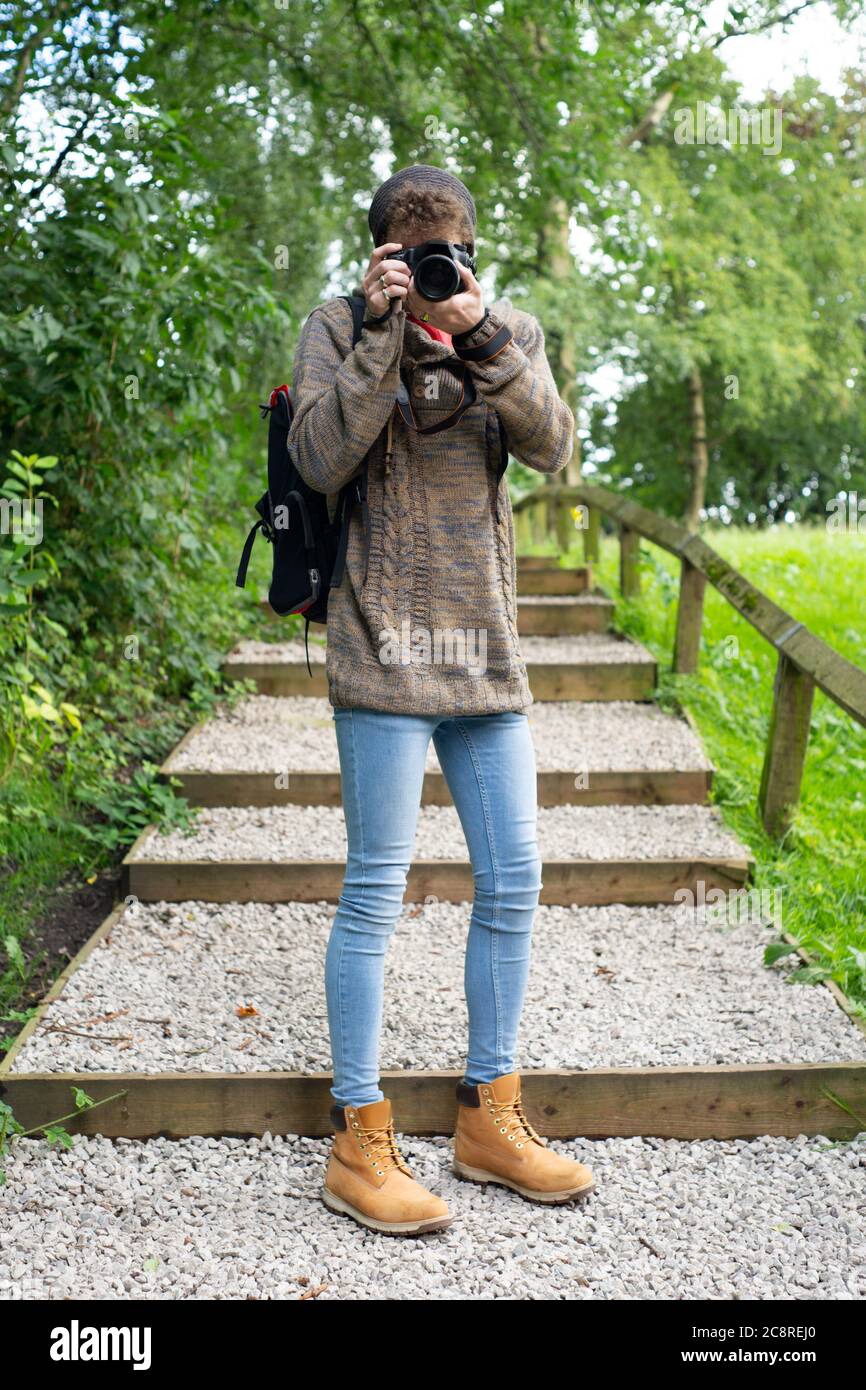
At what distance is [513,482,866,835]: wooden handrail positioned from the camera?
366 centimetres

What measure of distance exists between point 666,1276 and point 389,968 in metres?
1.40

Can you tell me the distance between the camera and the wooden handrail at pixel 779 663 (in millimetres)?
3662

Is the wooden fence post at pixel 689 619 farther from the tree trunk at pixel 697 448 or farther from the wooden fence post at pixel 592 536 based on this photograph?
the tree trunk at pixel 697 448

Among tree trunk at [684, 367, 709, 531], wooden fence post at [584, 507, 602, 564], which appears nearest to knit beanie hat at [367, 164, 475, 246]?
wooden fence post at [584, 507, 602, 564]

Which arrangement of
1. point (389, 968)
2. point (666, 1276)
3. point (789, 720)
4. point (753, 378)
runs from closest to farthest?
point (666, 1276)
point (389, 968)
point (789, 720)
point (753, 378)

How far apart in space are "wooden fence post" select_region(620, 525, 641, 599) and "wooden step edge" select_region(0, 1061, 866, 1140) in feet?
15.0

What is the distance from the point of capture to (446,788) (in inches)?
185

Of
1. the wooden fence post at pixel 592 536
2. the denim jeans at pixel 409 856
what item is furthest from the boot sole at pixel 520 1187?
the wooden fence post at pixel 592 536

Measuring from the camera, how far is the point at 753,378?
1717 cm

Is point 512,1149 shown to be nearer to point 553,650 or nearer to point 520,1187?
point 520,1187

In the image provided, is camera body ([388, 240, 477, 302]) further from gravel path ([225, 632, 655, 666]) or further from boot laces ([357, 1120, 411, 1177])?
gravel path ([225, 632, 655, 666])

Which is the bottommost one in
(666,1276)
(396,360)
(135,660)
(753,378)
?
(666,1276)
